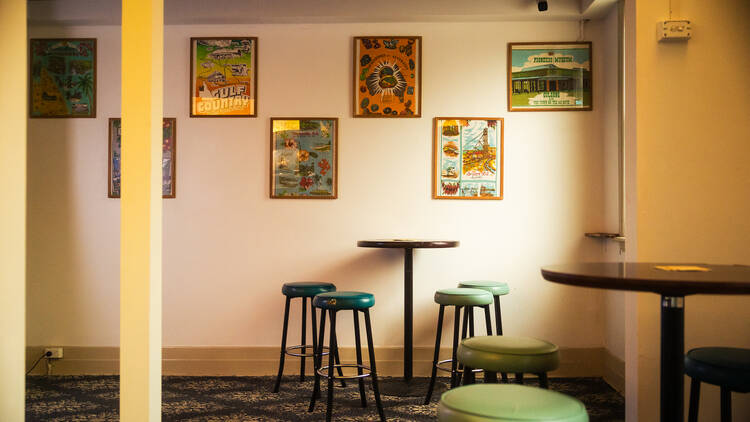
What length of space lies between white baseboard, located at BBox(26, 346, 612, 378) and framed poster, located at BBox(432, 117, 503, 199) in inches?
50.3

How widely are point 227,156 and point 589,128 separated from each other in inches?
114

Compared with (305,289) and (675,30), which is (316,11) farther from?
(675,30)

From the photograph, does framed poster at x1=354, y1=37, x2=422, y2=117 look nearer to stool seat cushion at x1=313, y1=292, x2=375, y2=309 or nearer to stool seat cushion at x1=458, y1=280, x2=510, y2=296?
stool seat cushion at x1=458, y1=280, x2=510, y2=296

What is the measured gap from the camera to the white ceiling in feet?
14.9

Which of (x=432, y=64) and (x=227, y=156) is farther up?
(x=432, y=64)

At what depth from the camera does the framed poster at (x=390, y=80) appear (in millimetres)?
4691

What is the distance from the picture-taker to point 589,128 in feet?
15.3

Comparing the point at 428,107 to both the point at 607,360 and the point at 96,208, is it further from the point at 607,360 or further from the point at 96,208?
the point at 96,208

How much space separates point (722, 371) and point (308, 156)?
3.36 m

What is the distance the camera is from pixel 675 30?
8.72 feet

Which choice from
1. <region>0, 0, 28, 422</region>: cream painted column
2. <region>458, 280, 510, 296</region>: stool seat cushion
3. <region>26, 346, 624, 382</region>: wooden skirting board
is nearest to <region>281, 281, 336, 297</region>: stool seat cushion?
<region>26, 346, 624, 382</region>: wooden skirting board

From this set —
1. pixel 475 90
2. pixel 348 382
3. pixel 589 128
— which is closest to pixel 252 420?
pixel 348 382

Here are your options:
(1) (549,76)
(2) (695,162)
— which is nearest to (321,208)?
(1) (549,76)

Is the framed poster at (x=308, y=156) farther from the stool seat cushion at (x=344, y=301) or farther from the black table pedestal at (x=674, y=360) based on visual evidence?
the black table pedestal at (x=674, y=360)
